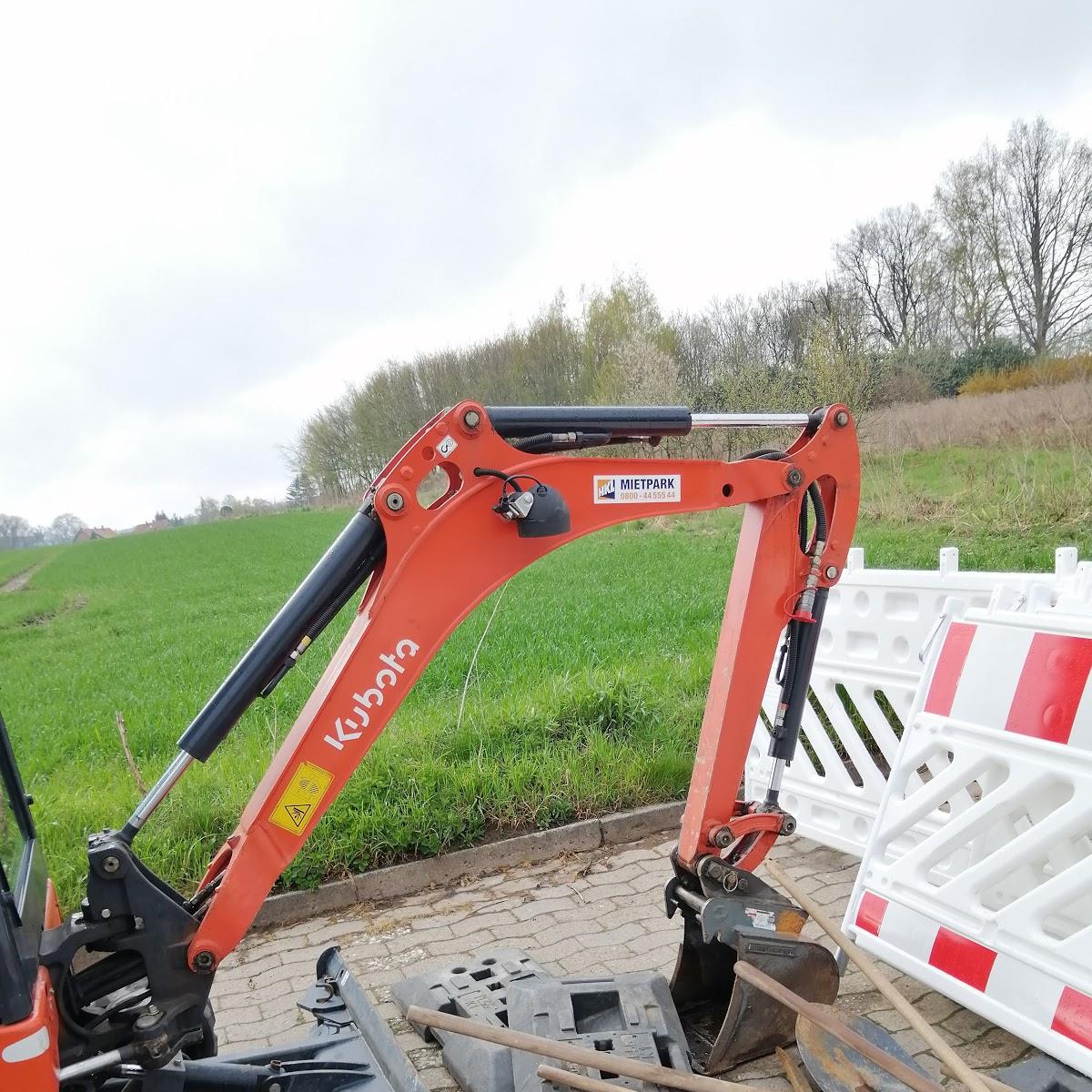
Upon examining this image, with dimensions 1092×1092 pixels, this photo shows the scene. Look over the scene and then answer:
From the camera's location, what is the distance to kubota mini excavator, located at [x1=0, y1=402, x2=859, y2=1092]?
239 centimetres

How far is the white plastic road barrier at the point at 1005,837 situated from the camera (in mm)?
2850

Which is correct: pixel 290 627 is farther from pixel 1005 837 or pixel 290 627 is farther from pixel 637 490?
pixel 1005 837

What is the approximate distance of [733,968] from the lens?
10.1ft

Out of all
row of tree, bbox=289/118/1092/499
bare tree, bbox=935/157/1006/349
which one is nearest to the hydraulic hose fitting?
row of tree, bbox=289/118/1092/499

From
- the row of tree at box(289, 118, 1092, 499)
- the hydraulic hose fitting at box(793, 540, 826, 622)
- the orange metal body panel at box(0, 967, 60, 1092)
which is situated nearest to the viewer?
the orange metal body panel at box(0, 967, 60, 1092)

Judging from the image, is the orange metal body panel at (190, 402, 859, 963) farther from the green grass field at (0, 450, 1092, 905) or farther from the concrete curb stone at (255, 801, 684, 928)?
the green grass field at (0, 450, 1092, 905)

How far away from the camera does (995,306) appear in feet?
101

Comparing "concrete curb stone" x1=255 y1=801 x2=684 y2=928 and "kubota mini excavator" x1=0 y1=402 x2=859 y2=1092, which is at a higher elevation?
"kubota mini excavator" x1=0 y1=402 x2=859 y2=1092

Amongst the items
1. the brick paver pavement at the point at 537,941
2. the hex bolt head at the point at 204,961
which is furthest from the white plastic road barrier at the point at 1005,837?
the hex bolt head at the point at 204,961

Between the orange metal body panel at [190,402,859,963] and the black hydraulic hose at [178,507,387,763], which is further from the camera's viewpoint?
the orange metal body panel at [190,402,859,963]

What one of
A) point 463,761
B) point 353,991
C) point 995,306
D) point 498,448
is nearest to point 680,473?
point 498,448

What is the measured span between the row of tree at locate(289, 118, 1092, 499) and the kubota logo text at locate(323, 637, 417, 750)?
62.8 ft

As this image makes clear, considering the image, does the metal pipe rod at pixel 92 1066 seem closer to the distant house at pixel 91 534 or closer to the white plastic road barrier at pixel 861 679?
the white plastic road barrier at pixel 861 679

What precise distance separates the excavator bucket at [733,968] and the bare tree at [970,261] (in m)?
30.6
